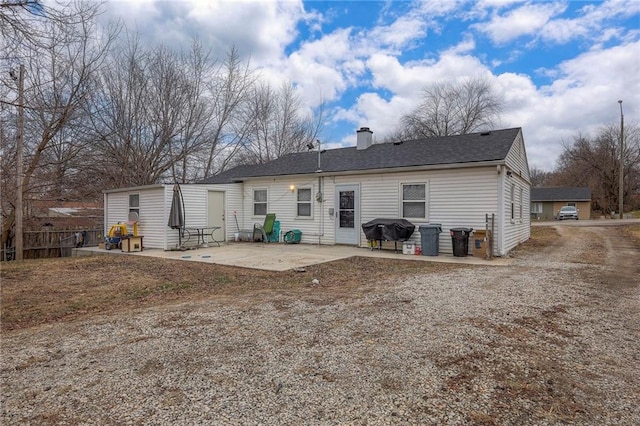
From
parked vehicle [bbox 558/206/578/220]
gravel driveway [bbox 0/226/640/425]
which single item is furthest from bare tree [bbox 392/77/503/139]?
gravel driveway [bbox 0/226/640/425]

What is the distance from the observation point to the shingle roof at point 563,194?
36.9 metres

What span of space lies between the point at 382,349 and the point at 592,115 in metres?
44.5

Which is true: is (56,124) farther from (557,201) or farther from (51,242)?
(557,201)

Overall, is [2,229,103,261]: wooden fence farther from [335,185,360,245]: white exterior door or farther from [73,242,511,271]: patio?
[335,185,360,245]: white exterior door

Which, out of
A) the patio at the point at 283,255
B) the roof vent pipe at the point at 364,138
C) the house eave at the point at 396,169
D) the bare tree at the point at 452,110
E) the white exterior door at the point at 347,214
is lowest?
the patio at the point at 283,255

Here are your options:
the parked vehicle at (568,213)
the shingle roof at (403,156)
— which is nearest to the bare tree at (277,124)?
the shingle roof at (403,156)

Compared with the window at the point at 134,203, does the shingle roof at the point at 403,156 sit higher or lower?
higher

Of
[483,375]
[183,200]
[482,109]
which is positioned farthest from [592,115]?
[483,375]

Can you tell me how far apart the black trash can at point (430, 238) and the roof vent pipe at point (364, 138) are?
17.3 feet

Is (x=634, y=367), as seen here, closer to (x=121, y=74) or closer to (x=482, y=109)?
(x=121, y=74)

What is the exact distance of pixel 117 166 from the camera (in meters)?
17.6

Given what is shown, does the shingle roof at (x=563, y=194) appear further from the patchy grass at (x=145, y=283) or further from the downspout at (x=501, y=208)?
the patchy grass at (x=145, y=283)

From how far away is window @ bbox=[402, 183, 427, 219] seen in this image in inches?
416

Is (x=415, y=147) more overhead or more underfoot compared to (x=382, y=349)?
more overhead
